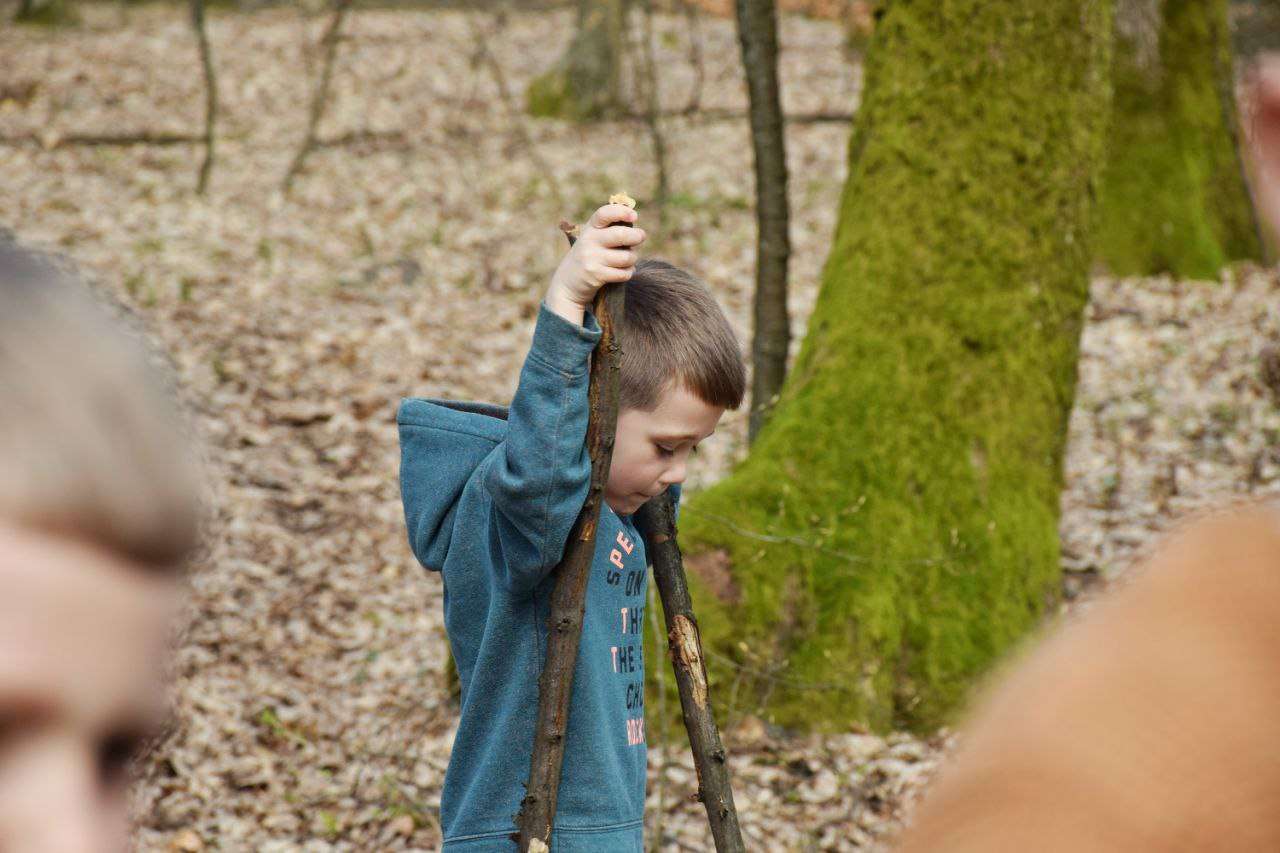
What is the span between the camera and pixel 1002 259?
4.44 meters

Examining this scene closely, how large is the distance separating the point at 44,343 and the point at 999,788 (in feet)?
1.98

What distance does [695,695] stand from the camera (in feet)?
7.34

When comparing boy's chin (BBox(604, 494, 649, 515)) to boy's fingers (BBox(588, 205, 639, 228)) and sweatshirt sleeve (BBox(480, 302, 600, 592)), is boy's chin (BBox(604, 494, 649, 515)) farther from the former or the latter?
boy's fingers (BBox(588, 205, 639, 228))

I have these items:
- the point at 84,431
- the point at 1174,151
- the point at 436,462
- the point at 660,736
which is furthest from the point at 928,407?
the point at 1174,151

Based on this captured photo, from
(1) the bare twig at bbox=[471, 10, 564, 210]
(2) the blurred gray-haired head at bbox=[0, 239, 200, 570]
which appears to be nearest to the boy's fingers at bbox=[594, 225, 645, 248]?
(2) the blurred gray-haired head at bbox=[0, 239, 200, 570]

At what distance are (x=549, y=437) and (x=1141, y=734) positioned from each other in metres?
1.30

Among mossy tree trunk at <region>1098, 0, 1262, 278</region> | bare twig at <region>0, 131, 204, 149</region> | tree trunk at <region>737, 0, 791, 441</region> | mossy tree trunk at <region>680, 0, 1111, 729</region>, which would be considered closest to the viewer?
mossy tree trunk at <region>680, 0, 1111, 729</region>

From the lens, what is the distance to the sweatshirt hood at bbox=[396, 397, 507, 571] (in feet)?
7.31

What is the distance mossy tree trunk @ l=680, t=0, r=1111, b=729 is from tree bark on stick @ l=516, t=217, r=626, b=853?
213 cm

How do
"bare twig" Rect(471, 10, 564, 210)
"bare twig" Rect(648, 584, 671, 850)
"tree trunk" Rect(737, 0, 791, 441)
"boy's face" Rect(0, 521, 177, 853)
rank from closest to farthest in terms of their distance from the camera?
"boy's face" Rect(0, 521, 177, 853) < "bare twig" Rect(648, 584, 671, 850) < "tree trunk" Rect(737, 0, 791, 441) < "bare twig" Rect(471, 10, 564, 210)

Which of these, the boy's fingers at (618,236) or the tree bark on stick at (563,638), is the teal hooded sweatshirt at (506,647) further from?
the boy's fingers at (618,236)

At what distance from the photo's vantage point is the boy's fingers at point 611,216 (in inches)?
71.6

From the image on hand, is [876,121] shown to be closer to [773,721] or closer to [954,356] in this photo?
[954,356]

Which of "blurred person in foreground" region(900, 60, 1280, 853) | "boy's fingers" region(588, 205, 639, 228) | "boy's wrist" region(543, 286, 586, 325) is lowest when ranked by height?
"blurred person in foreground" region(900, 60, 1280, 853)
